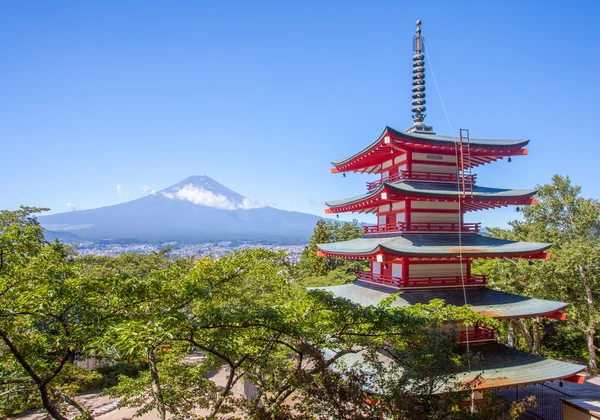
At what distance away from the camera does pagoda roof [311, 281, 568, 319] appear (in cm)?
961

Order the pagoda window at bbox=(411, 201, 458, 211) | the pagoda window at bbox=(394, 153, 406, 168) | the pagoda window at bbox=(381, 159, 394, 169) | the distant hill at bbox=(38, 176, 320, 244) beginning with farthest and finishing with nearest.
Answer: the distant hill at bbox=(38, 176, 320, 244) < the pagoda window at bbox=(381, 159, 394, 169) < the pagoda window at bbox=(394, 153, 406, 168) < the pagoda window at bbox=(411, 201, 458, 211)

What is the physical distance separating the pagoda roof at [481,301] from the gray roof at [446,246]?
135cm

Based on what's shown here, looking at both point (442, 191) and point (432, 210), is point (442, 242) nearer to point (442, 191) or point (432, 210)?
point (432, 210)

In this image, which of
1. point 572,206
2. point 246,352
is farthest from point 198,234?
point 246,352

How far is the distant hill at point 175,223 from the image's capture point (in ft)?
492

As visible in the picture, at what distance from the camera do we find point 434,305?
7.06 meters

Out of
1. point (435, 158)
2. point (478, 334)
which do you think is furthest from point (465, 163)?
point (478, 334)

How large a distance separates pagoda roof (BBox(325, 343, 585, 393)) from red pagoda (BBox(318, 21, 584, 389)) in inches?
1.1

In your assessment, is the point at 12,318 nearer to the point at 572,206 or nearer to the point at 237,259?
the point at 237,259

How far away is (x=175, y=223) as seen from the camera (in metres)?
170

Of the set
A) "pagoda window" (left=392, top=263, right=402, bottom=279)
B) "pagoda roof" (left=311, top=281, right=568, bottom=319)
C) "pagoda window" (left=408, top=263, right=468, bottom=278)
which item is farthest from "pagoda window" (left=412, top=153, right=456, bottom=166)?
"pagoda roof" (left=311, top=281, right=568, bottom=319)

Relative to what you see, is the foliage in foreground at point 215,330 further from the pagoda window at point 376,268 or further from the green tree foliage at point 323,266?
the green tree foliage at point 323,266

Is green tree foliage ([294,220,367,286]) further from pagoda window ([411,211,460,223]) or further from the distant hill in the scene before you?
the distant hill

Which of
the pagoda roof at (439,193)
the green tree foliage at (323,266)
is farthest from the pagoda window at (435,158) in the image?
the green tree foliage at (323,266)
